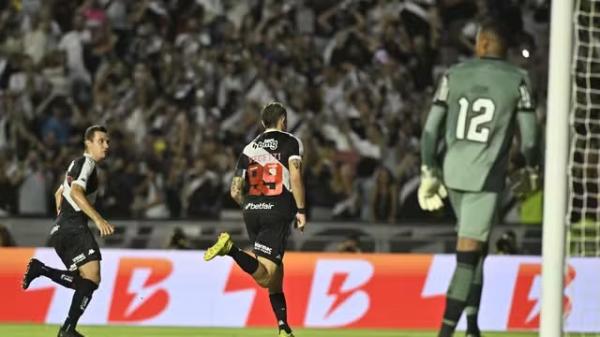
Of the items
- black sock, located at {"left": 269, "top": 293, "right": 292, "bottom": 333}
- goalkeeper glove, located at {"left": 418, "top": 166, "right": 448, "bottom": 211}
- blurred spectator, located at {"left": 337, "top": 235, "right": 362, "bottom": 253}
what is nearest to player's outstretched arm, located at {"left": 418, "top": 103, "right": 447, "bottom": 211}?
goalkeeper glove, located at {"left": 418, "top": 166, "right": 448, "bottom": 211}

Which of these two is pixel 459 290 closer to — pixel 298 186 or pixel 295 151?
pixel 298 186

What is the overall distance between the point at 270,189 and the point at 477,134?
2.79 metres

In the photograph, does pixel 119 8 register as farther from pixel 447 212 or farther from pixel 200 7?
pixel 447 212

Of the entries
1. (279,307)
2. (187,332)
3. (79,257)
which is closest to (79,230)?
(79,257)

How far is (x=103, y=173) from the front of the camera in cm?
1856

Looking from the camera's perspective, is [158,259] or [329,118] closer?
[158,259]

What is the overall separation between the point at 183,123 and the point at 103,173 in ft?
4.41

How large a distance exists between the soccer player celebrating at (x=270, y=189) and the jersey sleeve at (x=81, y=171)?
1.22m

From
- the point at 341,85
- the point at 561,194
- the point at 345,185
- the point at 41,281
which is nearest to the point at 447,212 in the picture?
the point at 345,185

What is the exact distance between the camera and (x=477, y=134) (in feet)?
31.9

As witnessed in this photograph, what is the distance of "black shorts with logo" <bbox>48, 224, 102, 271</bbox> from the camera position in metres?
12.1

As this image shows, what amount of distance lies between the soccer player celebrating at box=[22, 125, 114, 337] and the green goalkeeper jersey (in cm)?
353

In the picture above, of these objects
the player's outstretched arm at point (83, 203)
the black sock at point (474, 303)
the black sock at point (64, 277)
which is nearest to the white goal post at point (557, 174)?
the black sock at point (474, 303)

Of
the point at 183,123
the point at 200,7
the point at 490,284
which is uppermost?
the point at 200,7
